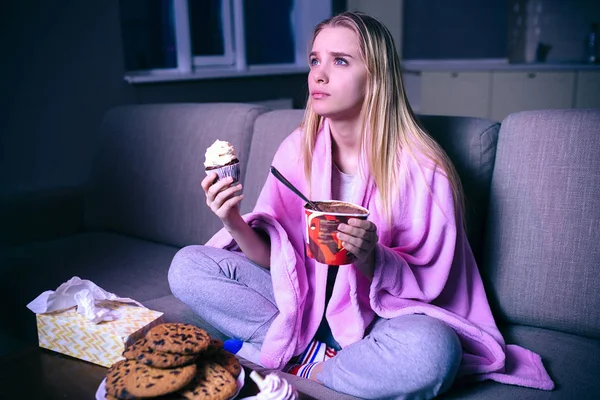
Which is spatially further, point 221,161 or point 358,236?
point 221,161

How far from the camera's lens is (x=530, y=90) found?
4113mm

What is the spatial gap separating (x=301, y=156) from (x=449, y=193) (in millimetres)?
446

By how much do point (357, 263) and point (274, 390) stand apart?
15.3 inches

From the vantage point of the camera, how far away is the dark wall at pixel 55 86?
103 inches

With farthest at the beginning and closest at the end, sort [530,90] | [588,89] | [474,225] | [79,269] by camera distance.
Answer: [530,90] → [588,89] → [79,269] → [474,225]

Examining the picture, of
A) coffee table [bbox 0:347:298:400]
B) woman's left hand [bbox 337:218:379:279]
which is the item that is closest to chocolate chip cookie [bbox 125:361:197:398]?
coffee table [bbox 0:347:298:400]

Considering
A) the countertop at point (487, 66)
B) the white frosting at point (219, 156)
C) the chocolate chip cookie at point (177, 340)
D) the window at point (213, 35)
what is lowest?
the chocolate chip cookie at point (177, 340)

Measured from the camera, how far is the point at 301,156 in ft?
5.23

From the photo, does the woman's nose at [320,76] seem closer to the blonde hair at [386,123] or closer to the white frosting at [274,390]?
the blonde hair at [386,123]

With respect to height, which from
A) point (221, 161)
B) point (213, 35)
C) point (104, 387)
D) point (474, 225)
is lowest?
point (104, 387)

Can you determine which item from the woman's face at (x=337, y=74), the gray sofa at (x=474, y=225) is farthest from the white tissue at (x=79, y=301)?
the woman's face at (x=337, y=74)

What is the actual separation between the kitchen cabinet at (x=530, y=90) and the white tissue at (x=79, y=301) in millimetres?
3590

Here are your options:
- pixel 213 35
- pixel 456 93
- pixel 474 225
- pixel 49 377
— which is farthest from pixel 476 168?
pixel 456 93

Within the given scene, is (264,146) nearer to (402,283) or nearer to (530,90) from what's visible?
(402,283)
